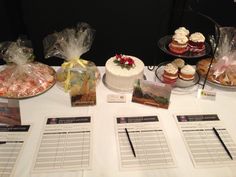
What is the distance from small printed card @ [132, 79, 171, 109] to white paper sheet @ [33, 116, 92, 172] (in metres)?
0.26

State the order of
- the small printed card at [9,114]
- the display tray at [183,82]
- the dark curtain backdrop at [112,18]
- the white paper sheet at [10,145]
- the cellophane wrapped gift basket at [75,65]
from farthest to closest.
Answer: the dark curtain backdrop at [112,18] → the display tray at [183,82] → the cellophane wrapped gift basket at [75,65] → the small printed card at [9,114] → the white paper sheet at [10,145]

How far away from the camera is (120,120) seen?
1.09 meters

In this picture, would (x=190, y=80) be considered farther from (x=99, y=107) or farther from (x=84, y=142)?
(x=84, y=142)

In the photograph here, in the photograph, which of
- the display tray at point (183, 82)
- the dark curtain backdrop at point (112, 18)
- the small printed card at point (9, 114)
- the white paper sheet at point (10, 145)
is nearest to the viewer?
the white paper sheet at point (10, 145)

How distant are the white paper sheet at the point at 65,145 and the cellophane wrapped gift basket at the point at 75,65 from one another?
12 cm

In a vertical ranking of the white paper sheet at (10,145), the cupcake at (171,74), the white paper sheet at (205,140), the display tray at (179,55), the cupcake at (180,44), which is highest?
the cupcake at (180,44)

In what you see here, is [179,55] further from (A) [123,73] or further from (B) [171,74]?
(A) [123,73]

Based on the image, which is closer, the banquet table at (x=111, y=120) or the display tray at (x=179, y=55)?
the banquet table at (x=111, y=120)

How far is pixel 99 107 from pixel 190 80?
1.55ft

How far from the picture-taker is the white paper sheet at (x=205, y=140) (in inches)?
37.0

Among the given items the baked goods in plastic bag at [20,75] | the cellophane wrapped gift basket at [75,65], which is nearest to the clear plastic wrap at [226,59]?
the cellophane wrapped gift basket at [75,65]

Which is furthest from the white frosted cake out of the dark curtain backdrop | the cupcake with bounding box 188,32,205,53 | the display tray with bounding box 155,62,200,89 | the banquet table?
the dark curtain backdrop

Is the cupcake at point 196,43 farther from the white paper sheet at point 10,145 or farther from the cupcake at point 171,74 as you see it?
the white paper sheet at point 10,145

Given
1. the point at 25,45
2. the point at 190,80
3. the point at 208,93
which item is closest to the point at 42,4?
the point at 25,45
